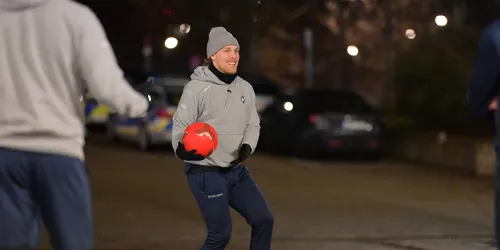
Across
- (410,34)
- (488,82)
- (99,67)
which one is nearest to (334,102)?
(410,34)

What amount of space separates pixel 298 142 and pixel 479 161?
12.0 feet

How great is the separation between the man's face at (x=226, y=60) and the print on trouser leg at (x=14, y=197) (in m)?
2.26

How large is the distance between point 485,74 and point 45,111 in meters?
1.85

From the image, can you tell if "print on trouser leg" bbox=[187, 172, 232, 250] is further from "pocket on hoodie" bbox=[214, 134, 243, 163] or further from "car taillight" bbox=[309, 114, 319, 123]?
"car taillight" bbox=[309, 114, 319, 123]

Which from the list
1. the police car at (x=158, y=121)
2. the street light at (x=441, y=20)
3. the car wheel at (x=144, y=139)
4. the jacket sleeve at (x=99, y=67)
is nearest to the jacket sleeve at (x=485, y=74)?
the jacket sleeve at (x=99, y=67)

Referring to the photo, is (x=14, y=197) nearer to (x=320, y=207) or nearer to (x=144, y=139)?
(x=320, y=207)

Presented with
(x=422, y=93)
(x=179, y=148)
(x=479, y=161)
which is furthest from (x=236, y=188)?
(x=422, y=93)

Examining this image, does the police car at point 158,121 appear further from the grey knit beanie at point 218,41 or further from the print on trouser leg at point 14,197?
the print on trouser leg at point 14,197

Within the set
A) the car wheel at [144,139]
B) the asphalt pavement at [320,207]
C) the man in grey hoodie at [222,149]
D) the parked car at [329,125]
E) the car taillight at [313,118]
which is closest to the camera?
the man in grey hoodie at [222,149]

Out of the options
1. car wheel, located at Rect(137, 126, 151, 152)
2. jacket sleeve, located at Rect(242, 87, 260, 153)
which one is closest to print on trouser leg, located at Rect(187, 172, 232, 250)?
jacket sleeve, located at Rect(242, 87, 260, 153)

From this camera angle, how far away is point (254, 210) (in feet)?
17.8

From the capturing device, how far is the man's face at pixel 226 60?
5.49 m

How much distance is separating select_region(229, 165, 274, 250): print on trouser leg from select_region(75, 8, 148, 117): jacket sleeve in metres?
2.05

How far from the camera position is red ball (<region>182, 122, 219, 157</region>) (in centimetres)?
514
